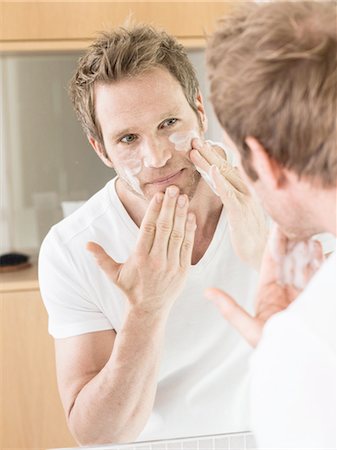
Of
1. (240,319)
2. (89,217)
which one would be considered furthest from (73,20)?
(240,319)

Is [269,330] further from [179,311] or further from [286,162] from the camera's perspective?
[179,311]

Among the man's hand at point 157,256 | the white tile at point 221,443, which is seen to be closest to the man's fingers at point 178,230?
the man's hand at point 157,256

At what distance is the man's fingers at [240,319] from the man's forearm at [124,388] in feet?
1.08

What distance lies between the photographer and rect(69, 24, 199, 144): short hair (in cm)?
125

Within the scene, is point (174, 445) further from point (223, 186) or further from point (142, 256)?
point (223, 186)

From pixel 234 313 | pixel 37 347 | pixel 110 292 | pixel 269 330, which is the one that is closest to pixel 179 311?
pixel 110 292

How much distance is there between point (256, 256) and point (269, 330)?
0.48 metres

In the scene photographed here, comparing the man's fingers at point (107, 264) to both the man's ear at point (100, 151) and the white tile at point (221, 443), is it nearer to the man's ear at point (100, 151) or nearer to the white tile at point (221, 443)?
the man's ear at point (100, 151)

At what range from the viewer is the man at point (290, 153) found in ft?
2.70

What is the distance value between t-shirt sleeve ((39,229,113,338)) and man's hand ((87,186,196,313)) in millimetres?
54

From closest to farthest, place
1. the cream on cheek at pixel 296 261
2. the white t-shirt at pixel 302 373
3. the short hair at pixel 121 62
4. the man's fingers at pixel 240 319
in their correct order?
the white t-shirt at pixel 302 373 < the man's fingers at pixel 240 319 < the cream on cheek at pixel 296 261 < the short hair at pixel 121 62

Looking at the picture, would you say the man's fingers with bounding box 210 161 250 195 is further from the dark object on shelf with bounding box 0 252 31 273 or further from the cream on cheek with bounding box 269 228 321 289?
the dark object on shelf with bounding box 0 252 31 273

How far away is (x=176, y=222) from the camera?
4.21 feet

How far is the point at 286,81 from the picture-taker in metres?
0.85
